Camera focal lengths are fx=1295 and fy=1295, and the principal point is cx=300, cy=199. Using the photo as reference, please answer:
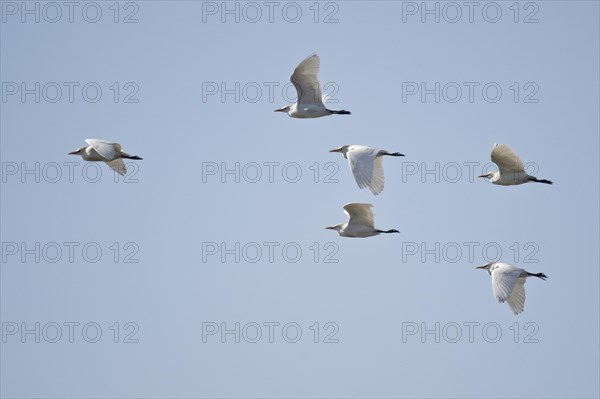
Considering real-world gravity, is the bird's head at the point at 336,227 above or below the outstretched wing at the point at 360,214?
below

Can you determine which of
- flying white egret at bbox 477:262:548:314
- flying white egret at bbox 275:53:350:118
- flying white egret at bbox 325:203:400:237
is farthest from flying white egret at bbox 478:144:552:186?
flying white egret at bbox 275:53:350:118

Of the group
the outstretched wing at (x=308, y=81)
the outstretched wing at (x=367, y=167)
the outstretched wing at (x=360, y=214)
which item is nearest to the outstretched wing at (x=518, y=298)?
the outstretched wing at (x=360, y=214)

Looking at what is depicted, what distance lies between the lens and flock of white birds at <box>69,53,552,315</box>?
3306 cm

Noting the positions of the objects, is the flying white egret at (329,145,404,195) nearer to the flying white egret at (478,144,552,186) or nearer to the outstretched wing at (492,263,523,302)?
the flying white egret at (478,144,552,186)

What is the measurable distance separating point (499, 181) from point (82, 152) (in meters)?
11.8

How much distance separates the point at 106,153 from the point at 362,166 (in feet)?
21.9

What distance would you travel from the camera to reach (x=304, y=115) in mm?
36531

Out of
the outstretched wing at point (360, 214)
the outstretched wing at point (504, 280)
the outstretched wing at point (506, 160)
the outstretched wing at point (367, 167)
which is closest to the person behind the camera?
the outstretched wing at point (367, 167)

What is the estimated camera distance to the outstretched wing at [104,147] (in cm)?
3356

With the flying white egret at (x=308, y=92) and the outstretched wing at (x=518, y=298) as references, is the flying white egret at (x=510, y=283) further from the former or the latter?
the flying white egret at (x=308, y=92)

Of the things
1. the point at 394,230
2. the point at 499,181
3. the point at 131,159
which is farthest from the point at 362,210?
the point at 131,159

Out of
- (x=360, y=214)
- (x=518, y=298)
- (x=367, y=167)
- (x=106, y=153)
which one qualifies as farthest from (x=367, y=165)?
(x=106, y=153)

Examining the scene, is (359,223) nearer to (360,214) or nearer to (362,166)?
(360,214)

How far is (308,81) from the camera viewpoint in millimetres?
35125
